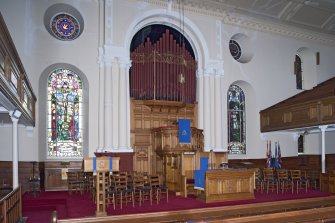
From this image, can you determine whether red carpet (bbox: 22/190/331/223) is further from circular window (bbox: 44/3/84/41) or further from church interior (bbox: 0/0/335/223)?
circular window (bbox: 44/3/84/41)

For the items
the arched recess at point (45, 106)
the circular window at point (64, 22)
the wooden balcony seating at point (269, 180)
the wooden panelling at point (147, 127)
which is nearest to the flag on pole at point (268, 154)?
the wooden balcony seating at point (269, 180)

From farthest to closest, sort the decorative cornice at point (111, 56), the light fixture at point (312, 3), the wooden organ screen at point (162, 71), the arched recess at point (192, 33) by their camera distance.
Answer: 1. the light fixture at point (312, 3)
2. the arched recess at point (192, 33)
3. the wooden organ screen at point (162, 71)
4. the decorative cornice at point (111, 56)

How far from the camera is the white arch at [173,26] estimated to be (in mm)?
13546

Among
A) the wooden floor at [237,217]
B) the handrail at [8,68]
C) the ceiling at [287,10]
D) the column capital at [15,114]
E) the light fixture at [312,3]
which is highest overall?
the light fixture at [312,3]

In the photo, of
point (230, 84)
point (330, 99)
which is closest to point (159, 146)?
point (230, 84)

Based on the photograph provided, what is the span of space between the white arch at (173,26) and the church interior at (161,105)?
4cm

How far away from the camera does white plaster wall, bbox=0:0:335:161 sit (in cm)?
1203

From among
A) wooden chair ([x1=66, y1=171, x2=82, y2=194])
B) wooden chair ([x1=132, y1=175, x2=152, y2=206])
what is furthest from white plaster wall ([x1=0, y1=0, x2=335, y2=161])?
wooden chair ([x1=132, y1=175, x2=152, y2=206])

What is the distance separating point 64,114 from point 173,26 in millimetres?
5721

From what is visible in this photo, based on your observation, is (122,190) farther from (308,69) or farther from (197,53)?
(308,69)

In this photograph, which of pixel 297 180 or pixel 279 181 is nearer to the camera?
pixel 279 181

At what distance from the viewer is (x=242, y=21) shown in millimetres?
16016

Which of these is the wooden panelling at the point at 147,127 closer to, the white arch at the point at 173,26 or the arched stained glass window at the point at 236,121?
the white arch at the point at 173,26

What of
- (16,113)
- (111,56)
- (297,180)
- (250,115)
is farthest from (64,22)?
(297,180)
